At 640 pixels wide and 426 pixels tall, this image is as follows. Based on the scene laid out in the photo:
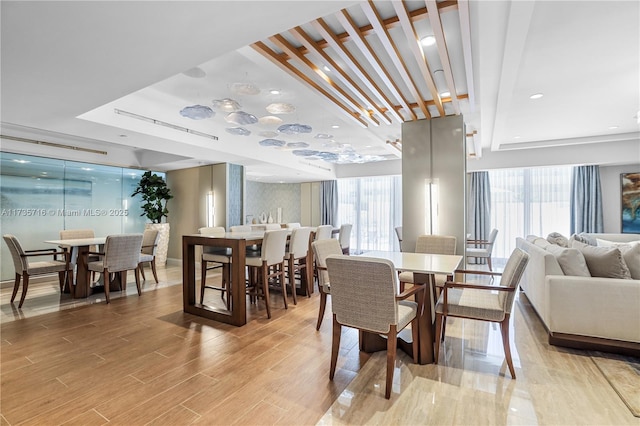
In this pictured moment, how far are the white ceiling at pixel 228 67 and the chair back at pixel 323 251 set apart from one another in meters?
1.67

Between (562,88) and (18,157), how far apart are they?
8.32 meters

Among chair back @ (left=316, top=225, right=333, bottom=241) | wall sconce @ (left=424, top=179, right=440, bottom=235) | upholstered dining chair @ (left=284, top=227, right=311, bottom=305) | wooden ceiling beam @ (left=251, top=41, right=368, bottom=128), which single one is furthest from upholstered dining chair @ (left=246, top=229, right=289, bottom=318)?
wall sconce @ (left=424, top=179, right=440, bottom=235)

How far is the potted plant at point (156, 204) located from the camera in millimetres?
6805

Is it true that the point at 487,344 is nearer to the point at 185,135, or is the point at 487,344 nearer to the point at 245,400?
the point at 245,400

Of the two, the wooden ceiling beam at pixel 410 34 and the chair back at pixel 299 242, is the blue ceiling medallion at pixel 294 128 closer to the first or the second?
the chair back at pixel 299 242

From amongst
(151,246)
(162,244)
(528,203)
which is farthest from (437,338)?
(528,203)

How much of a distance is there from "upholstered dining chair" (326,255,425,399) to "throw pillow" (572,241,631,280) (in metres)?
1.88

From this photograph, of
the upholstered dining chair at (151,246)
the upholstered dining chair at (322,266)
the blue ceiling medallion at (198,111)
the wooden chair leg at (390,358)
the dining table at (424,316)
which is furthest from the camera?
the upholstered dining chair at (151,246)

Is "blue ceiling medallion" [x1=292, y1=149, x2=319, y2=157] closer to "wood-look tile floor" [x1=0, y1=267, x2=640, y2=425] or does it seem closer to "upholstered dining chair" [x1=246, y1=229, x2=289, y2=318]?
"upholstered dining chair" [x1=246, y1=229, x2=289, y2=318]

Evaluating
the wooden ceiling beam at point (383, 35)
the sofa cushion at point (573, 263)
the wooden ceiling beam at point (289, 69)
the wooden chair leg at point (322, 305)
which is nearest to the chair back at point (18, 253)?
the wooden chair leg at point (322, 305)

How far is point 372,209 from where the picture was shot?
976 centimetres

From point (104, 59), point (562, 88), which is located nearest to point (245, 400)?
point (104, 59)

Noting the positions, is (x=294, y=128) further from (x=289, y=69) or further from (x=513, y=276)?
(x=513, y=276)

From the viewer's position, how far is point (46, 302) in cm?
419
